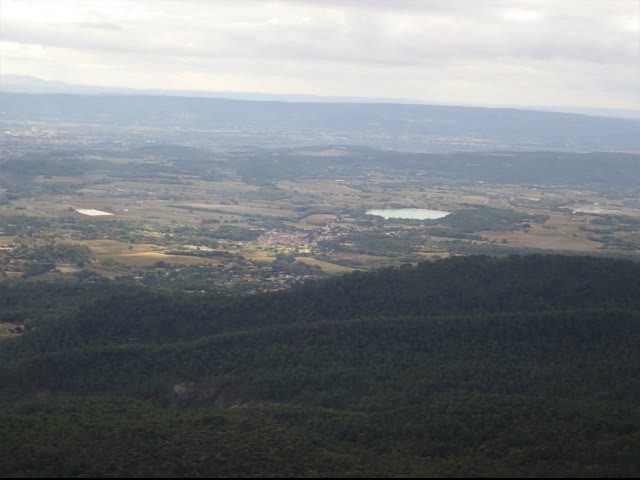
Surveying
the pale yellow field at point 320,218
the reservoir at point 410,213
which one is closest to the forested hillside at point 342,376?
the pale yellow field at point 320,218

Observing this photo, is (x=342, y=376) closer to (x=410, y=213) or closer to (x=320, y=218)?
(x=320, y=218)

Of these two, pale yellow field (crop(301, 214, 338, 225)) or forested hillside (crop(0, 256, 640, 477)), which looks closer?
forested hillside (crop(0, 256, 640, 477))

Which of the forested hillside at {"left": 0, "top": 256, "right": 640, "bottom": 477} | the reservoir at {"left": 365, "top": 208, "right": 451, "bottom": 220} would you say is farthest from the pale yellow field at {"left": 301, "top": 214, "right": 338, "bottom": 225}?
the forested hillside at {"left": 0, "top": 256, "right": 640, "bottom": 477}

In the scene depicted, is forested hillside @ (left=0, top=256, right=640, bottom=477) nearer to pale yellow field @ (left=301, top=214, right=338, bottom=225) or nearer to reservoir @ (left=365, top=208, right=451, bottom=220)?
pale yellow field @ (left=301, top=214, right=338, bottom=225)

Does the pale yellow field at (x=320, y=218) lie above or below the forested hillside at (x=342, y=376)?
below

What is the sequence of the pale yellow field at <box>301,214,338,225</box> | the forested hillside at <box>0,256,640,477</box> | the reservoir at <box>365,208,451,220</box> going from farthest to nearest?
the reservoir at <box>365,208,451,220</box>
the pale yellow field at <box>301,214,338,225</box>
the forested hillside at <box>0,256,640,477</box>

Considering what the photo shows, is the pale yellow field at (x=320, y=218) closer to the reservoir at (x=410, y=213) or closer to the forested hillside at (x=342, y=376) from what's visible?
the reservoir at (x=410, y=213)

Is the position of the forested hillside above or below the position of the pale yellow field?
above
